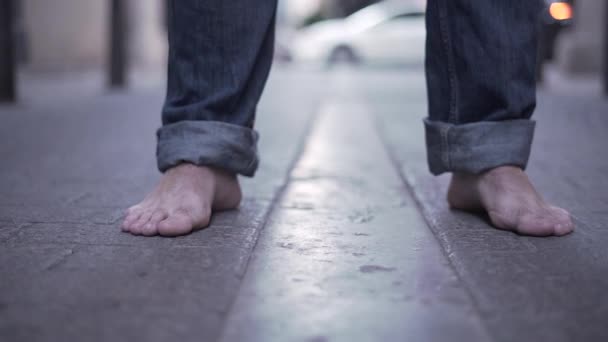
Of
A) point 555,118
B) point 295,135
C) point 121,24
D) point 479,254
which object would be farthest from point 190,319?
point 121,24

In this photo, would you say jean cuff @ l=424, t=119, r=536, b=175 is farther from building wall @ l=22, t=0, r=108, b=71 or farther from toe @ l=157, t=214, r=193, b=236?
building wall @ l=22, t=0, r=108, b=71

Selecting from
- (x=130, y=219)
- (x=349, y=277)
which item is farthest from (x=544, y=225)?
(x=130, y=219)

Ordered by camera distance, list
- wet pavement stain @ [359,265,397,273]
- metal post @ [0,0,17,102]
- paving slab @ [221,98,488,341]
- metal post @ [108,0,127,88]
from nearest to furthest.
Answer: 1. paving slab @ [221,98,488,341]
2. wet pavement stain @ [359,265,397,273]
3. metal post @ [0,0,17,102]
4. metal post @ [108,0,127,88]

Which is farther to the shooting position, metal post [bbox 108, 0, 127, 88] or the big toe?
metal post [bbox 108, 0, 127, 88]

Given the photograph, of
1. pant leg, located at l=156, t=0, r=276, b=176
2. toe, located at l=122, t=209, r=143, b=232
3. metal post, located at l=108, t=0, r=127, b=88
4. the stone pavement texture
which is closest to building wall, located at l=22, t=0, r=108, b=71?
metal post, located at l=108, t=0, r=127, b=88

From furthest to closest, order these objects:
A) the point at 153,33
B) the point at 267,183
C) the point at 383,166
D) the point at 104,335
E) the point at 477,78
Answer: the point at 153,33, the point at 383,166, the point at 267,183, the point at 477,78, the point at 104,335

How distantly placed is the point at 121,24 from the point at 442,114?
17.5 feet

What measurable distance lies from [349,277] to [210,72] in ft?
2.00

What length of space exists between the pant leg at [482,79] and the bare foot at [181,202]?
523 millimetres

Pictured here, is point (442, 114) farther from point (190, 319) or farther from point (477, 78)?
point (190, 319)

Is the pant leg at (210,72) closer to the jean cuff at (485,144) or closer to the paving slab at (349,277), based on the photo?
the paving slab at (349,277)

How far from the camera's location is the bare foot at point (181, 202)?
1.47 metres

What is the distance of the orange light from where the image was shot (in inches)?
542

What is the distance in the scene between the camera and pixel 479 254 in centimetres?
135
